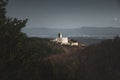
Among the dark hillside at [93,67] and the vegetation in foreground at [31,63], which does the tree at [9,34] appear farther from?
the dark hillside at [93,67]

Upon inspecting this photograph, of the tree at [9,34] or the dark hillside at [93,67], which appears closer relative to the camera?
the tree at [9,34]

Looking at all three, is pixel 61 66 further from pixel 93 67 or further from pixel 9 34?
pixel 9 34

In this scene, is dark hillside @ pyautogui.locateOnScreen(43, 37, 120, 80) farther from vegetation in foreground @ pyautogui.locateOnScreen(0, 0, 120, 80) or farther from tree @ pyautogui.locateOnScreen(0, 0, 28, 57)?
tree @ pyautogui.locateOnScreen(0, 0, 28, 57)

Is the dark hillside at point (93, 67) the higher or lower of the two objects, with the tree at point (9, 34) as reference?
lower

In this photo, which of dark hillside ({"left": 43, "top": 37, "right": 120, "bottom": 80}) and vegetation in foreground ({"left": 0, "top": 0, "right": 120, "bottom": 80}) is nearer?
vegetation in foreground ({"left": 0, "top": 0, "right": 120, "bottom": 80})

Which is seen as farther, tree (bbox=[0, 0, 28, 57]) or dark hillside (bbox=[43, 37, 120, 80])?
dark hillside (bbox=[43, 37, 120, 80])

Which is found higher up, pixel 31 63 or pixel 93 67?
pixel 31 63

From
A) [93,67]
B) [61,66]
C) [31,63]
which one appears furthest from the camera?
[61,66]

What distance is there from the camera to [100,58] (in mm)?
23969

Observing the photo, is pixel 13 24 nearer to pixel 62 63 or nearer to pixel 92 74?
pixel 92 74

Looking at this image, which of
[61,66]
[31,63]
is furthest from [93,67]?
[31,63]

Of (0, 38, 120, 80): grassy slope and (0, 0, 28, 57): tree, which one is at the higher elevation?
(0, 0, 28, 57): tree

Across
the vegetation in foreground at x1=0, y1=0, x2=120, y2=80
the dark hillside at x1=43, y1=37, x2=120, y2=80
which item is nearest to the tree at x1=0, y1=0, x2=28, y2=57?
the vegetation in foreground at x1=0, y1=0, x2=120, y2=80

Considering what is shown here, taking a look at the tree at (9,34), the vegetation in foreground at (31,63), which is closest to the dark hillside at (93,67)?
the vegetation in foreground at (31,63)
